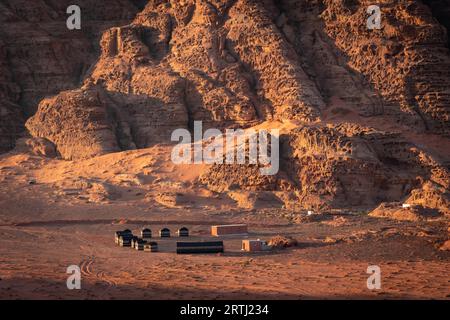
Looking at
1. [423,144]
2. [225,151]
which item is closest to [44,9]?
[225,151]

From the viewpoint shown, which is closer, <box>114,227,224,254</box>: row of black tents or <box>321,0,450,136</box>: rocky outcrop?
<box>114,227,224,254</box>: row of black tents

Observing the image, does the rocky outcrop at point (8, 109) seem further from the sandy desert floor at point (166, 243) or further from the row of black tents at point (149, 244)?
the row of black tents at point (149, 244)
